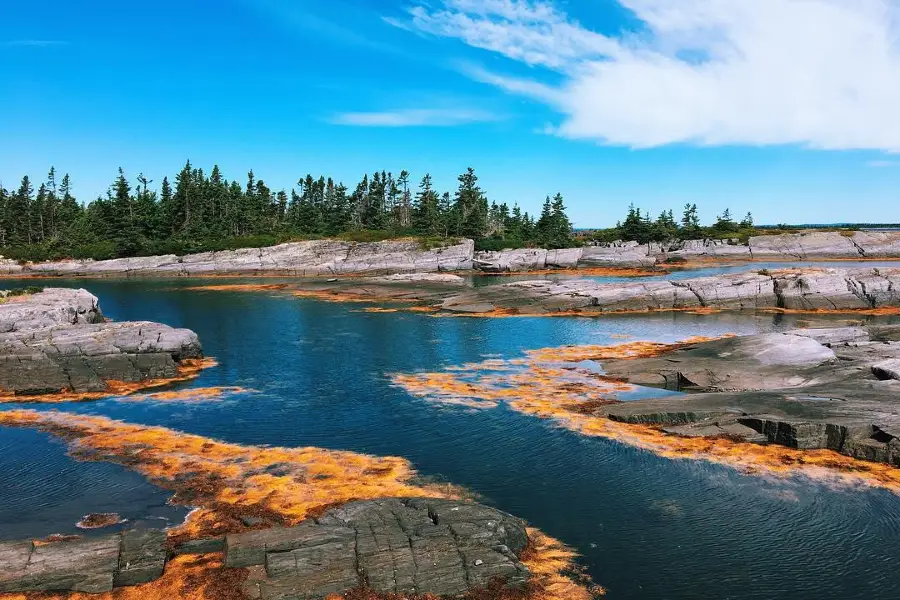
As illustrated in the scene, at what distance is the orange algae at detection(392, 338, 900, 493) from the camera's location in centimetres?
2072

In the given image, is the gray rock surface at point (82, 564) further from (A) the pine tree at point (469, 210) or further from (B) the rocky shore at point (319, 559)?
(A) the pine tree at point (469, 210)

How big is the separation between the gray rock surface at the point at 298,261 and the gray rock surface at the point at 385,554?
97162mm

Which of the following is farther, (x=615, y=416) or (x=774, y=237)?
(x=774, y=237)

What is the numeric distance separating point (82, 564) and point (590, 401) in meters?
22.7

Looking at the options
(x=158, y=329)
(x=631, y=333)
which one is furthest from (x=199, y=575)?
(x=631, y=333)

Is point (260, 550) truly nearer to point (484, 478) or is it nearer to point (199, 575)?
point (199, 575)

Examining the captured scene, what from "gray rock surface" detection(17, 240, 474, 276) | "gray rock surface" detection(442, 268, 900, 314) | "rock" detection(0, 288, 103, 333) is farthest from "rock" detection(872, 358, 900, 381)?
"gray rock surface" detection(17, 240, 474, 276)

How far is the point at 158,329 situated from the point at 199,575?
28.5m

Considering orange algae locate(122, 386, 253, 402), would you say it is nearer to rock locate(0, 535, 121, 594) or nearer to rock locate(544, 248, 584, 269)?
rock locate(0, 535, 121, 594)

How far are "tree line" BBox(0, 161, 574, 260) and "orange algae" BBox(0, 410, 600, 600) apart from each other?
341 ft

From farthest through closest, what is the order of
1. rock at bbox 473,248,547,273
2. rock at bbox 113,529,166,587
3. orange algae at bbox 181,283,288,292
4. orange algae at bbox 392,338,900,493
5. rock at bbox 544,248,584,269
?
rock at bbox 544,248,584,269, rock at bbox 473,248,547,273, orange algae at bbox 181,283,288,292, orange algae at bbox 392,338,900,493, rock at bbox 113,529,166,587

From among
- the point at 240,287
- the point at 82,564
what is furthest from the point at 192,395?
the point at 240,287

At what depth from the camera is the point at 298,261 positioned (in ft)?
386

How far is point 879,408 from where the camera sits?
2294cm
